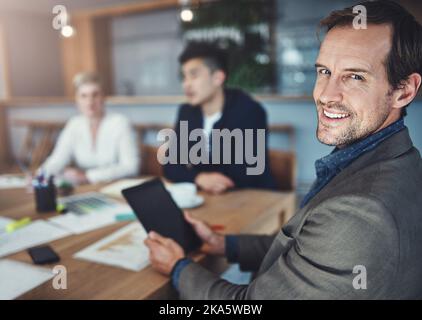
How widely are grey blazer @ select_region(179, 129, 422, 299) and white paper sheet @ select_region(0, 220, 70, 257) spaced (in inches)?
24.2

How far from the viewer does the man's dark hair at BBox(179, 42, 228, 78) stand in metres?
2.16

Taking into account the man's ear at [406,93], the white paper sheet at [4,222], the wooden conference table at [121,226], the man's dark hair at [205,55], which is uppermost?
the man's dark hair at [205,55]

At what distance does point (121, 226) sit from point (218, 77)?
1232 millimetres

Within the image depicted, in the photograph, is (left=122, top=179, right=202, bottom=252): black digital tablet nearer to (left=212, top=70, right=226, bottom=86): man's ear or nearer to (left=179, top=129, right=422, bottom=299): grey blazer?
(left=179, top=129, right=422, bottom=299): grey blazer

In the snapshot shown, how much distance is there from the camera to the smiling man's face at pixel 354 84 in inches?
27.4

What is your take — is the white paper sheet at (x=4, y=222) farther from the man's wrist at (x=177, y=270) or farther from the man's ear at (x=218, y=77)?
the man's ear at (x=218, y=77)

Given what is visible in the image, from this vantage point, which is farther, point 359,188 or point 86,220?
point 86,220

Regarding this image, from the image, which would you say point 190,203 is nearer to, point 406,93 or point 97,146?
point 406,93

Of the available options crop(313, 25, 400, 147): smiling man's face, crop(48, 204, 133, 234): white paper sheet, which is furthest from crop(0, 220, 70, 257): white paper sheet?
crop(313, 25, 400, 147): smiling man's face

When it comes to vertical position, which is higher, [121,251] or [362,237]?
[362,237]

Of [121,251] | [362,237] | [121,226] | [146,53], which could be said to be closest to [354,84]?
[362,237]

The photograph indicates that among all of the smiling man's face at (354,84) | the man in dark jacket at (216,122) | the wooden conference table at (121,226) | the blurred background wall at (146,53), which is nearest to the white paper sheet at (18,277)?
the wooden conference table at (121,226)

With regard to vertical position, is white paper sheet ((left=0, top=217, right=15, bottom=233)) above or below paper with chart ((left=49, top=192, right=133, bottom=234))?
above

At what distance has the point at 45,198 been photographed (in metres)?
1.33
